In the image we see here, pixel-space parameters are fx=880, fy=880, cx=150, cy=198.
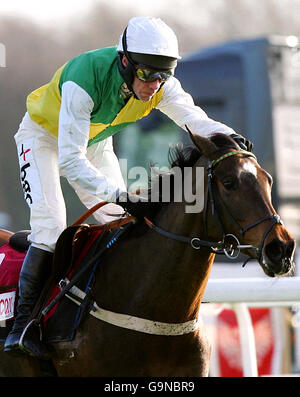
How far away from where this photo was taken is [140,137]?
12508 mm

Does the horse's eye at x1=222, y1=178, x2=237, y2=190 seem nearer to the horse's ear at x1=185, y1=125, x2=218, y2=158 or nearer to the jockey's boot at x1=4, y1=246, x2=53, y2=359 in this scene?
the horse's ear at x1=185, y1=125, x2=218, y2=158

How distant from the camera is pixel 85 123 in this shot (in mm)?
4422

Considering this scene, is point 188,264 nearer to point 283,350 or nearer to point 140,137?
point 283,350

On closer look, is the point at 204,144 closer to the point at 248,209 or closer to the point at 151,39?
the point at 248,209

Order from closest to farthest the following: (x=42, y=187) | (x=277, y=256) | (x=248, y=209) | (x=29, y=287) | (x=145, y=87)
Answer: (x=277, y=256), (x=248, y=209), (x=145, y=87), (x=29, y=287), (x=42, y=187)

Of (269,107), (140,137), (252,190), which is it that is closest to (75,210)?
(140,137)

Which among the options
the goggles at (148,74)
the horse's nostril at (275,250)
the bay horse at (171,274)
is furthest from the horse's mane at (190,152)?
the horse's nostril at (275,250)

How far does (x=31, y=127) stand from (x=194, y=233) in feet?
4.00

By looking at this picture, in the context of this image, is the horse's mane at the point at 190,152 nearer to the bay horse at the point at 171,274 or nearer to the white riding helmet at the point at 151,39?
the bay horse at the point at 171,274

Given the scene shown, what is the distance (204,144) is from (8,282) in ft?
4.53

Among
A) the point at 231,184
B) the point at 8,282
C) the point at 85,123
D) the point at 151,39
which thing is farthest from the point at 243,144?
the point at 8,282

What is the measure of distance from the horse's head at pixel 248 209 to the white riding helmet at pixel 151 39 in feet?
1.81

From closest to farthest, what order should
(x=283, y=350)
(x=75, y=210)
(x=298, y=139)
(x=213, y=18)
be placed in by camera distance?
(x=283, y=350) < (x=298, y=139) < (x=75, y=210) < (x=213, y=18)

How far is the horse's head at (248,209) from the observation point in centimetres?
384
